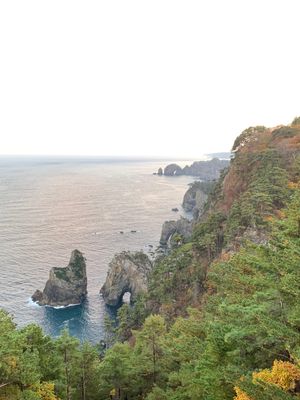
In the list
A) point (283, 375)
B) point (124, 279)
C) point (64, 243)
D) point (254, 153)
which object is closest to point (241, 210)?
point (254, 153)

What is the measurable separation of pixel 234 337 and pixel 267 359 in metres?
1.82

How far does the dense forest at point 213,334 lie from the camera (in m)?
15.7

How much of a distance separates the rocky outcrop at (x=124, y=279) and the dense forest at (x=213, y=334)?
15.9m

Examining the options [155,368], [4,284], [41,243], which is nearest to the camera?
[155,368]

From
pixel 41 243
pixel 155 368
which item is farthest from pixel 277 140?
pixel 41 243

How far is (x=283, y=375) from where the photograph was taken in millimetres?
13938

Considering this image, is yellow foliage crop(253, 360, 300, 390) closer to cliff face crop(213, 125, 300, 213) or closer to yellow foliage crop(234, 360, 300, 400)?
yellow foliage crop(234, 360, 300, 400)

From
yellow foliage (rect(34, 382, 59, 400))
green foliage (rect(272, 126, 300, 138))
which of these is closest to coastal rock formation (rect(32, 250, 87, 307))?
green foliage (rect(272, 126, 300, 138))

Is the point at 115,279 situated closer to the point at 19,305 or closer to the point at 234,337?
the point at 19,305

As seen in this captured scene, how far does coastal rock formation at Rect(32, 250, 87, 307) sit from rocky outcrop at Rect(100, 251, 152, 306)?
648cm

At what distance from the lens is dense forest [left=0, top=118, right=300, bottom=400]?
15.7 metres

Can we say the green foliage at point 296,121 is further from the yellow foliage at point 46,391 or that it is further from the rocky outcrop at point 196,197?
the rocky outcrop at point 196,197

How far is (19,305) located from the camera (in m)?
79.2

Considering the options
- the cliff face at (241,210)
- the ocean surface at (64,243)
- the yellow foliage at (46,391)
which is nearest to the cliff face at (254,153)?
the cliff face at (241,210)
